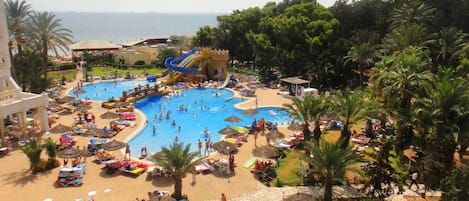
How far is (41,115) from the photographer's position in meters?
29.1

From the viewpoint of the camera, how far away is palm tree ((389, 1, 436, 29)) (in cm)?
3769

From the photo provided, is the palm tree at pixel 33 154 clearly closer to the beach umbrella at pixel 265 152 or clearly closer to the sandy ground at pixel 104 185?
the sandy ground at pixel 104 185

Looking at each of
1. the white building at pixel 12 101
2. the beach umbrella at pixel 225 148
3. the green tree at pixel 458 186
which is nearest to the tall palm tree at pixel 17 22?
the white building at pixel 12 101

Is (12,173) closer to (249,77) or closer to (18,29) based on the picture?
(18,29)

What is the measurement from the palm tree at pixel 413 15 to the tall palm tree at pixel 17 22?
3595 cm

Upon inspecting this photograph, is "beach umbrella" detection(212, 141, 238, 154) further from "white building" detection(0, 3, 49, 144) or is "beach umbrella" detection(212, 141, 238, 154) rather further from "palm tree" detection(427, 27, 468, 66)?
"palm tree" detection(427, 27, 468, 66)

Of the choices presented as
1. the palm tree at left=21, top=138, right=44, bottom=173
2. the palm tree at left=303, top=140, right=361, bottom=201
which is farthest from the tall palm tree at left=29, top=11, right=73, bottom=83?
the palm tree at left=303, top=140, right=361, bottom=201

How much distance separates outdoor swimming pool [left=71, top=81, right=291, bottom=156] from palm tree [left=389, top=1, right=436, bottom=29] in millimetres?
14860

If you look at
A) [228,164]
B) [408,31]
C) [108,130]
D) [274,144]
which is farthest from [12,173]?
[408,31]

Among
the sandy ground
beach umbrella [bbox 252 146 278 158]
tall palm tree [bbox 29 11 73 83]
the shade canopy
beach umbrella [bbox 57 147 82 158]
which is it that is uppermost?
tall palm tree [bbox 29 11 73 83]

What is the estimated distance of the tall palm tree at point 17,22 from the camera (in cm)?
3781

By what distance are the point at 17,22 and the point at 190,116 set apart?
63.8 feet

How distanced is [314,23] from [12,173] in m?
33.1

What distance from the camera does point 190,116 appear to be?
3622 cm
